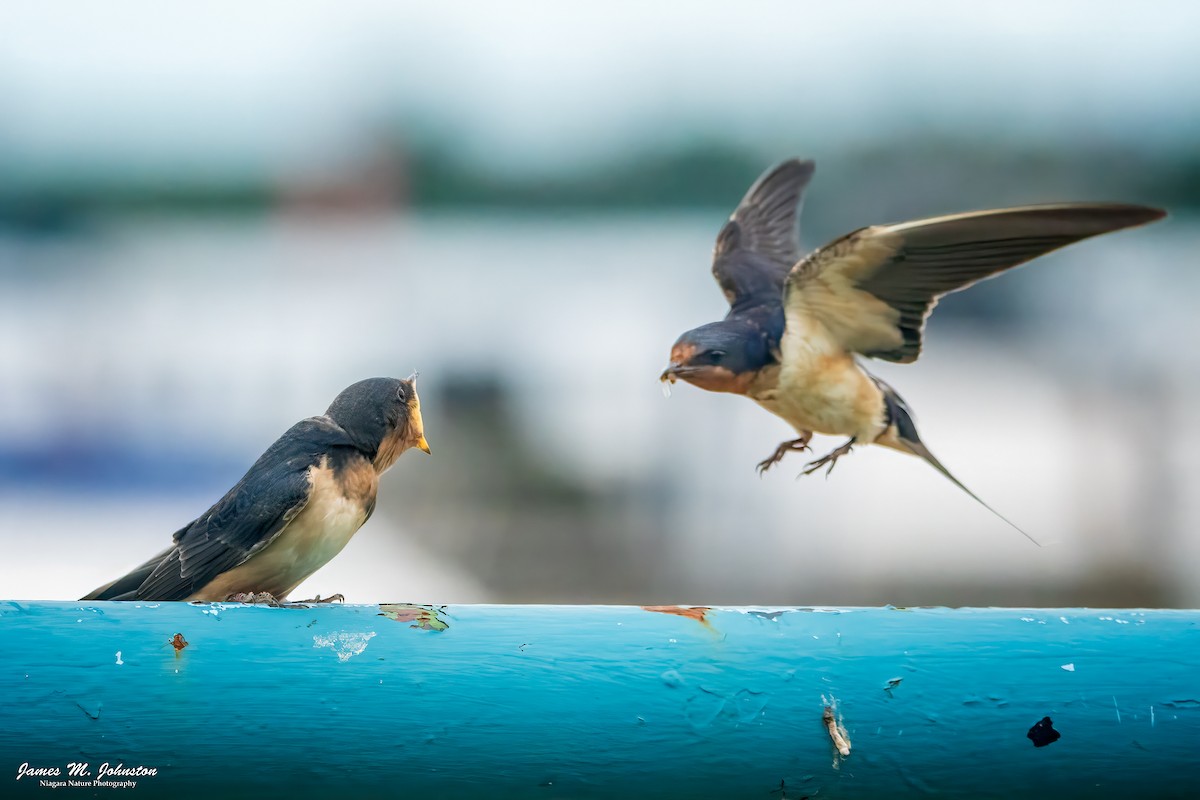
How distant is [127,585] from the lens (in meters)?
1.52

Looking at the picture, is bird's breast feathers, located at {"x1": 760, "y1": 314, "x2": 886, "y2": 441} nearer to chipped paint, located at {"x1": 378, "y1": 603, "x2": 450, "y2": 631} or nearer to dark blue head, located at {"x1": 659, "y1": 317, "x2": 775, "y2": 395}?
dark blue head, located at {"x1": 659, "y1": 317, "x2": 775, "y2": 395}

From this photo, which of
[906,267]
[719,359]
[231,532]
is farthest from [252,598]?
[906,267]

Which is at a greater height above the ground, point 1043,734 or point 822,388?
point 822,388

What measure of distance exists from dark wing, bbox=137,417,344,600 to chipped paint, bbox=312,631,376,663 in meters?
0.35

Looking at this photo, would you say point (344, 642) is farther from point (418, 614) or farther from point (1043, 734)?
point (1043, 734)

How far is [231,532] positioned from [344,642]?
388 mm

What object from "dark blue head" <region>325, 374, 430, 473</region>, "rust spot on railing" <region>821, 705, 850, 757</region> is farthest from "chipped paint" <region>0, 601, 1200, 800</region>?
"dark blue head" <region>325, 374, 430, 473</region>

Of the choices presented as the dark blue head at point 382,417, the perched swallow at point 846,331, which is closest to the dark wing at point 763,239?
Answer: the perched swallow at point 846,331

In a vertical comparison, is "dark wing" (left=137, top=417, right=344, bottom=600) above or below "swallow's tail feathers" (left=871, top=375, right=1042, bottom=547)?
below

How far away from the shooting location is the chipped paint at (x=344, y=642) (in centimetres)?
114

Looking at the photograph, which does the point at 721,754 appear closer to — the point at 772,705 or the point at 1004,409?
the point at 772,705

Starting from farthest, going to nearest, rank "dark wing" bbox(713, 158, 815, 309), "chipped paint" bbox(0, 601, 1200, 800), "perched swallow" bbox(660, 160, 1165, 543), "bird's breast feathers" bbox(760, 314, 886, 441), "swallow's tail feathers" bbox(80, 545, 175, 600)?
"dark wing" bbox(713, 158, 815, 309)
"bird's breast feathers" bbox(760, 314, 886, 441)
"perched swallow" bbox(660, 160, 1165, 543)
"swallow's tail feathers" bbox(80, 545, 175, 600)
"chipped paint" bbox(0, 601, 1200, 800)

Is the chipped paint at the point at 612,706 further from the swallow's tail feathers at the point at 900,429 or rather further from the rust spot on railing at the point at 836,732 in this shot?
the swallow's tail feathers at the point at 900,429

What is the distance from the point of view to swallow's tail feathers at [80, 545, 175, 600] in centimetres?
150
